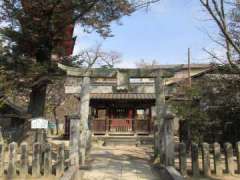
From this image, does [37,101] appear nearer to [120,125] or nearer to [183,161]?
[183,161]

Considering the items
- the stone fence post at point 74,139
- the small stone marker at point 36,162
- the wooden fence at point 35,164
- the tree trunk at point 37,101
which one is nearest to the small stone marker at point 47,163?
the wooden fence at point 35,164

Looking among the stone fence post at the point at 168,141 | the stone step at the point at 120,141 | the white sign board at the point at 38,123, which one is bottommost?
the stone step at the point at 120,141

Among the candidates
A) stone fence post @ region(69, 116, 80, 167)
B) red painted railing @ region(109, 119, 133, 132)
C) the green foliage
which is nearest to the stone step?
red painted railing @ region(109, 119, 133, 132)

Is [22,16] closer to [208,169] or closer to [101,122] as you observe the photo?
[208,169]

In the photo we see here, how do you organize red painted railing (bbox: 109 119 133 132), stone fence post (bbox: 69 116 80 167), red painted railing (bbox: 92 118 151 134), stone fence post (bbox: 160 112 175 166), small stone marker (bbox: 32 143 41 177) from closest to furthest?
small stone marker (bbox: 32 143 41 177) < stone fence post (bbox: 160 112 175 166) < stone fence post (bbox: 69 116 80 167) < red painted railing (bbox: 92 118 151 134) < red painted railing (bbox: 109 119 133 132)

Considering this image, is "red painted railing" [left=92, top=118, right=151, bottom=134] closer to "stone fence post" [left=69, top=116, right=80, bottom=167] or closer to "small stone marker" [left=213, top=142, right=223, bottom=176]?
"stone fence post" [left=69, top=116, right=80, bottom=167]

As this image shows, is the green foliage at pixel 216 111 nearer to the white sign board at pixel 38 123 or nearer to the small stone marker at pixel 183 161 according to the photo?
the small stone marker at pixel 183 161

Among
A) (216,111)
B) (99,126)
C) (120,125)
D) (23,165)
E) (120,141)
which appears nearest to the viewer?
(23,165)

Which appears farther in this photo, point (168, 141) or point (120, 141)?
point (120, 141)

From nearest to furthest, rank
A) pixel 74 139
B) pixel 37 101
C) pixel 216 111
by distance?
pixel 74 139 → pixel 216 111 → pixel 37 101

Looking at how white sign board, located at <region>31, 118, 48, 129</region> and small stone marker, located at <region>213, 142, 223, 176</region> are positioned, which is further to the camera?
white sign board, located at <region>31, 118, 48, 129</region>

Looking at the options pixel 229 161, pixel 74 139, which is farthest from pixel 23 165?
pixel 229 161

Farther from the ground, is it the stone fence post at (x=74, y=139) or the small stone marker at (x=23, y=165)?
the stone fence post at (x=74, y=139)

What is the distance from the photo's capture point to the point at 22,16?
16469 mm
